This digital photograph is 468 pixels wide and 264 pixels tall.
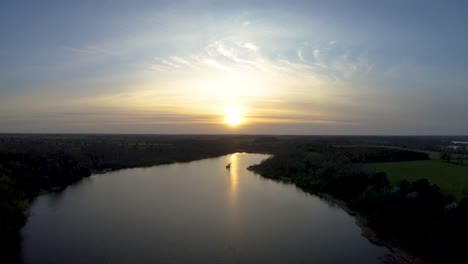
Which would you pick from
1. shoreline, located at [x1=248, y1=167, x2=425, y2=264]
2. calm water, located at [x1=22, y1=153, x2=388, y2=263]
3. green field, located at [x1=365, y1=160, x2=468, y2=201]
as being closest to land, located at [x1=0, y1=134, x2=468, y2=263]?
green field, located at [x1=365, y1=160, x2=468, y2=201]

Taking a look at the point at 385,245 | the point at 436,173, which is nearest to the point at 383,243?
the point at 385,245

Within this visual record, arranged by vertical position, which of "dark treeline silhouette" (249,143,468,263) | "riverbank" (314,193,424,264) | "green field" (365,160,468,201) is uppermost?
"green field" (365,160,468,201)

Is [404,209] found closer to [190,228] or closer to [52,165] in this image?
[190,228]

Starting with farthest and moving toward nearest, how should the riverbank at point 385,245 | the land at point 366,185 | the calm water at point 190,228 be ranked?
1. the land at point 366,185
2. the calm water at point 190,228
3. the riverbank at point 385,245

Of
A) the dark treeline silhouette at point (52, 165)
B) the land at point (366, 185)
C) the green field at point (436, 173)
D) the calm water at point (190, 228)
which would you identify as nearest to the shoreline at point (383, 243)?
the land at point (366, 185)

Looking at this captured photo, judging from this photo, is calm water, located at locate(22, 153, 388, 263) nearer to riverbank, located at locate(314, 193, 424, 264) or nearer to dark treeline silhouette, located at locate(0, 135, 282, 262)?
riverbank, located at locate(314, 193, 424, 264)

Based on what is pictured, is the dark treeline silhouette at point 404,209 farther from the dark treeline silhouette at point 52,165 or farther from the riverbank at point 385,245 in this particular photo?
the dark treeline silhouette at point 52,165

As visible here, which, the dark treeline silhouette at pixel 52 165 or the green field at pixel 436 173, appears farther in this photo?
the green field at pixel 436 173
